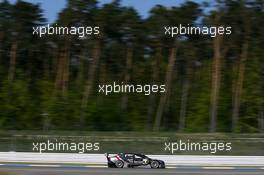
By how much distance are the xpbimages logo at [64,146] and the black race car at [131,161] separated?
58.6 inches

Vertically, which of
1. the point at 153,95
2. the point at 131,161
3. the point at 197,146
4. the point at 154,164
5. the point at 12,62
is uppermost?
the point at 12,62

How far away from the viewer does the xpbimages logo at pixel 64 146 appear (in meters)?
23.0

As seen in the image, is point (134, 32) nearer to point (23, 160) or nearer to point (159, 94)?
point (159, 94)

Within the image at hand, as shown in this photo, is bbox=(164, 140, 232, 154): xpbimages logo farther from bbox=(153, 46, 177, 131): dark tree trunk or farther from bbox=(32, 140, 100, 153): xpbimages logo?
bbox=(153, 46, 177, 131): dark tree trunk

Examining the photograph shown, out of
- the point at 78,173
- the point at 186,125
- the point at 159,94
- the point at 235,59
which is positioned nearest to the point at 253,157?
the point at 78,173

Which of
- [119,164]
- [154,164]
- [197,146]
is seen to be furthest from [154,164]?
[197,146]

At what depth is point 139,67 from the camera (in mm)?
43750

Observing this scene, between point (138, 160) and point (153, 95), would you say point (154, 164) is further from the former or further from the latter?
point (153, 95)

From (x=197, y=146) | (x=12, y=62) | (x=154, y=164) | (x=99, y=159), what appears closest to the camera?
(x=154, y=164)

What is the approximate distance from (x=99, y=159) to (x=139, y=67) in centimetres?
2167

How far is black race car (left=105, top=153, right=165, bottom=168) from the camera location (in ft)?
69.9

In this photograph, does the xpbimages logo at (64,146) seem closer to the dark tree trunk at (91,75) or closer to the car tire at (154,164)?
the car tire at (154,164)

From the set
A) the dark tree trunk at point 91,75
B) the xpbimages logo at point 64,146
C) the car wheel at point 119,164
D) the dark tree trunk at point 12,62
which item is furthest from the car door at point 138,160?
the dark tree trunk at point 12,62

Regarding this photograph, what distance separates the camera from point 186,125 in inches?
1508
